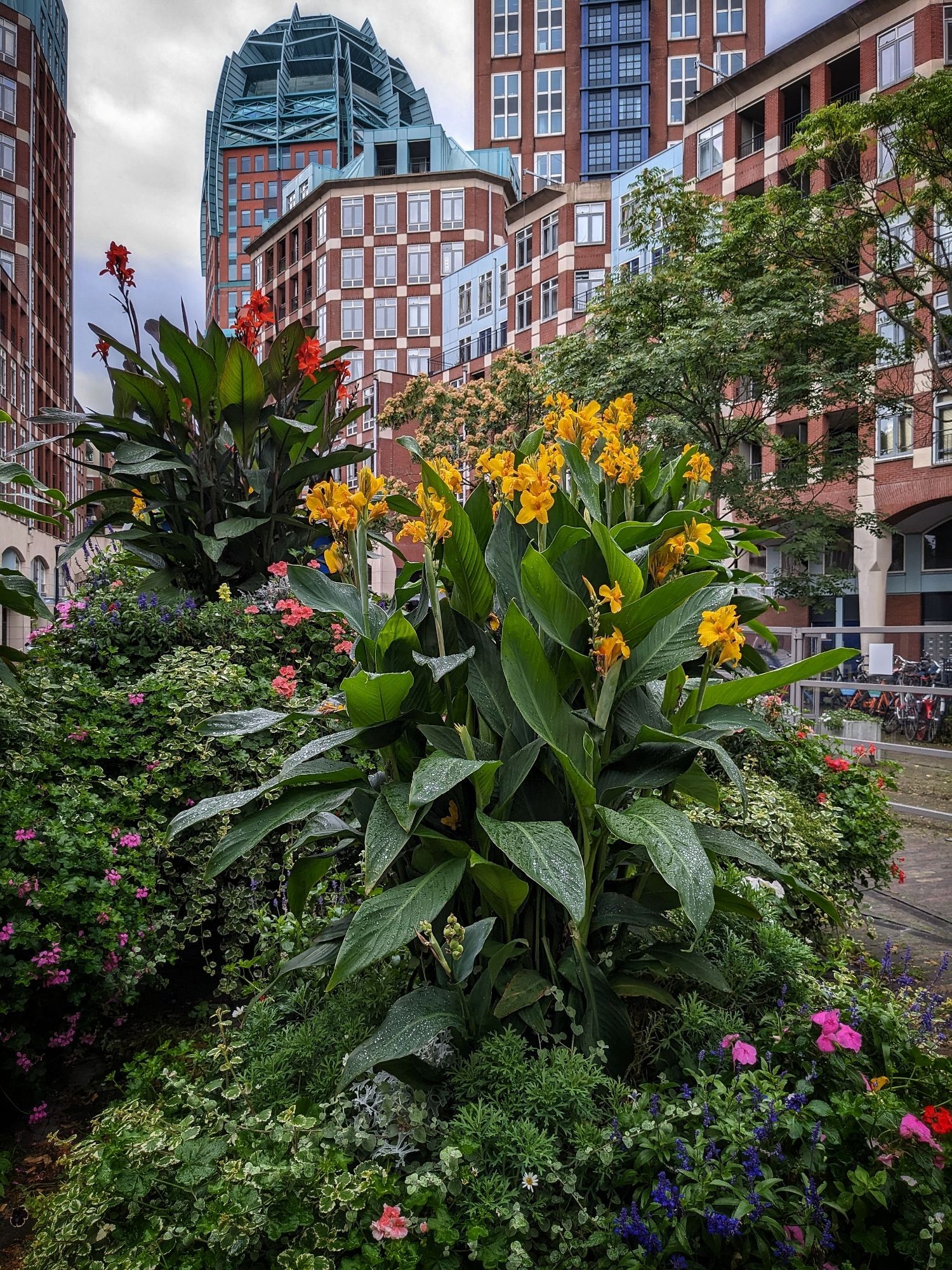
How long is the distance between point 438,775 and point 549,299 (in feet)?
120

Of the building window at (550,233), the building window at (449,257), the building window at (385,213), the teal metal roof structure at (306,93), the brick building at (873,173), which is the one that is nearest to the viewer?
the brick building at (873,173)

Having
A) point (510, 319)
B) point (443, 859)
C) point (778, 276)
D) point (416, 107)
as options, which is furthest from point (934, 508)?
point (416, 107)

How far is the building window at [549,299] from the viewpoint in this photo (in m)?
34.9

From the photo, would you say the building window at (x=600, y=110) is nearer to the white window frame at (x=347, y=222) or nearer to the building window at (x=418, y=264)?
the building window at (x=418, y=264)

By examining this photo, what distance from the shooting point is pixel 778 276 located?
580 inches

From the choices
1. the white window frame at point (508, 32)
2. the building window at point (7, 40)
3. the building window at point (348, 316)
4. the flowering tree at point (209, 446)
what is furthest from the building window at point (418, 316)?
the flowering tree at point (209, 446)

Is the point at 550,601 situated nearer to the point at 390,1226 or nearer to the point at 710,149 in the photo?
the point at 390,1226

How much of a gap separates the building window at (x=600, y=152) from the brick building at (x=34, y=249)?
27260mm

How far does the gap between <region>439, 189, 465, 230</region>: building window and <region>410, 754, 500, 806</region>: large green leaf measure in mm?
50155

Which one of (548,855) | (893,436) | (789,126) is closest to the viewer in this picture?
(548,855)

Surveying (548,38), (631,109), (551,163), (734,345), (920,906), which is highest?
(548,38)

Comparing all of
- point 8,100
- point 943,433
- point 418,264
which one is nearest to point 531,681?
point 943,433

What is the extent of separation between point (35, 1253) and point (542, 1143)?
1.01 m

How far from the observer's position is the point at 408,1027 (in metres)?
1.72
